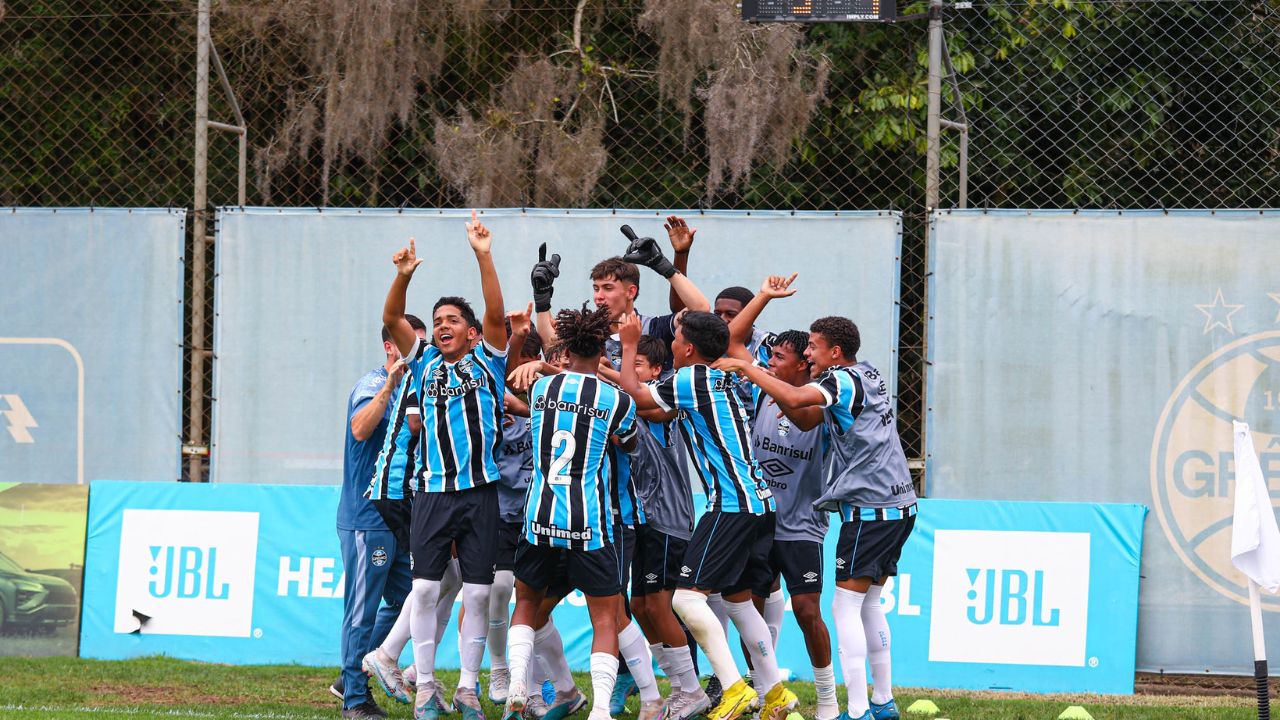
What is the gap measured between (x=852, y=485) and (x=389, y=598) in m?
2.59

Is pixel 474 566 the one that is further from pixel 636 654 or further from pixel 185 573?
pixel 185 573

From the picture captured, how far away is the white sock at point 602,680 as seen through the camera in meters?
6.38

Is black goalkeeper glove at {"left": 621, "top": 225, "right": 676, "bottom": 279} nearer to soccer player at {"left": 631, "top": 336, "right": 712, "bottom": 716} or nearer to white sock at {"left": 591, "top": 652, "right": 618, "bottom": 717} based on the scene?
soccer player at {"left": 631, "top": 336, "right": 712, "bottom": 716}

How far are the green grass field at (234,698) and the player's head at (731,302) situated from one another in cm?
225

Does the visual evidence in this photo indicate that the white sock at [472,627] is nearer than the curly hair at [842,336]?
Yes

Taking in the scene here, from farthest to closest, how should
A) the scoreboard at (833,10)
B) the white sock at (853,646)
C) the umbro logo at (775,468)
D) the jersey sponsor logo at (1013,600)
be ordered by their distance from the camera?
the scoreboard at (833,10) → the jersey sponsor logo at (1013,600) → the umbro logo at (775,468) → the white sock at (853,646)

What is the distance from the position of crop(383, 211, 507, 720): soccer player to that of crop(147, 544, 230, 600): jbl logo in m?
3.00

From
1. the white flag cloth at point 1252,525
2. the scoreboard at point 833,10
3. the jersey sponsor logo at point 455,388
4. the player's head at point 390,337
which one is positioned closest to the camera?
the white flag cloth at point 1252,525

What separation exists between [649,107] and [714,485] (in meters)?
4.31

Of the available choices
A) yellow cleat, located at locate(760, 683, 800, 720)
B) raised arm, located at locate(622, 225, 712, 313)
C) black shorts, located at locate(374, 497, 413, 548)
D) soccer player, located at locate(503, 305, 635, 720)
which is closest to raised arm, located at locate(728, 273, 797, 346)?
raised arm, located at locate(622, 225, 712, 313)

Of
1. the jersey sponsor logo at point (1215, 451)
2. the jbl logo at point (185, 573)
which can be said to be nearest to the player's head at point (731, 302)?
the jersey sponsor logo at point (1215, 451)

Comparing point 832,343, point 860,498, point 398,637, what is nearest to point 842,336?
point 832,343

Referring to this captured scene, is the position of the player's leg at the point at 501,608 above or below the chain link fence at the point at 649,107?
below

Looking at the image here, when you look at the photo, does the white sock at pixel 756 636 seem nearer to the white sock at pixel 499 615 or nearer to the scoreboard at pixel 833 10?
the white sock at pixel 499 615
